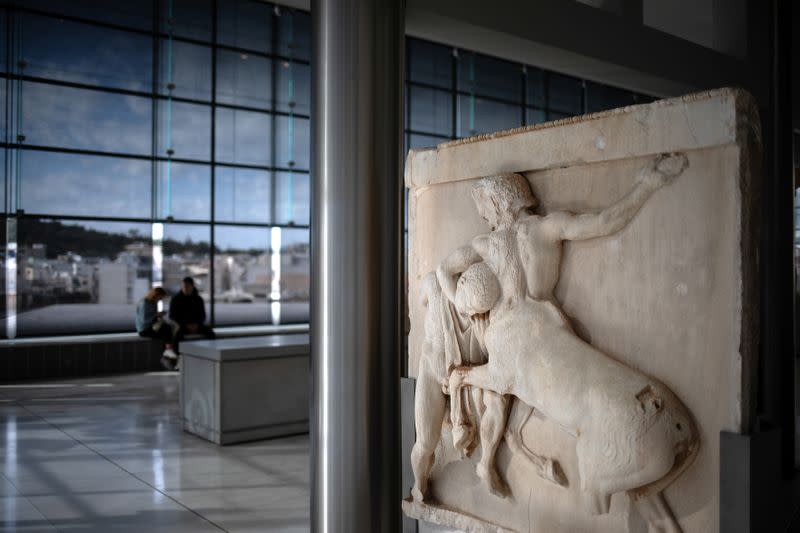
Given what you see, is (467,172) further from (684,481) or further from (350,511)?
(350,511)

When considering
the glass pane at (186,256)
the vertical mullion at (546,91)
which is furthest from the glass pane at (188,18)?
the vertical mullion at (546,91)

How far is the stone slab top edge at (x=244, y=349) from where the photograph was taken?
7242 mm

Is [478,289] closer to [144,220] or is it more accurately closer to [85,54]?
[144,220]

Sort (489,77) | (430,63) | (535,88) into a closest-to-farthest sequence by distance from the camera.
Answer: (430,63)
(489,77)
(535,88)

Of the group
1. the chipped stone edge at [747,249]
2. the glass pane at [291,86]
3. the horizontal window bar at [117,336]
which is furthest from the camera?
the glass pane at [291,86]

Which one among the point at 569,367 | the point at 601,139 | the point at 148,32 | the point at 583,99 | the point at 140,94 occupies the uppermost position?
the point at 583,99

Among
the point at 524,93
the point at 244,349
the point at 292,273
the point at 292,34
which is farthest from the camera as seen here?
the point at 524,93

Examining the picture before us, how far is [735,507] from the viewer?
2941mm

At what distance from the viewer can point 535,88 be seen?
57.4ft

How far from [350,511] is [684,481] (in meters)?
1.78

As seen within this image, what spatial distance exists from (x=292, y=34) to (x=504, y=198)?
38.4ft

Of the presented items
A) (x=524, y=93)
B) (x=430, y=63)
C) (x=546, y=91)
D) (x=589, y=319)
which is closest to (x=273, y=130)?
(x=430, y=63)

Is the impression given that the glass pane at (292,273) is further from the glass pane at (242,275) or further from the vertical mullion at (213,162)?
the vertical mullion at (213,162)

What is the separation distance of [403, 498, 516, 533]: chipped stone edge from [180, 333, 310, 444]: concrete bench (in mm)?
3393
